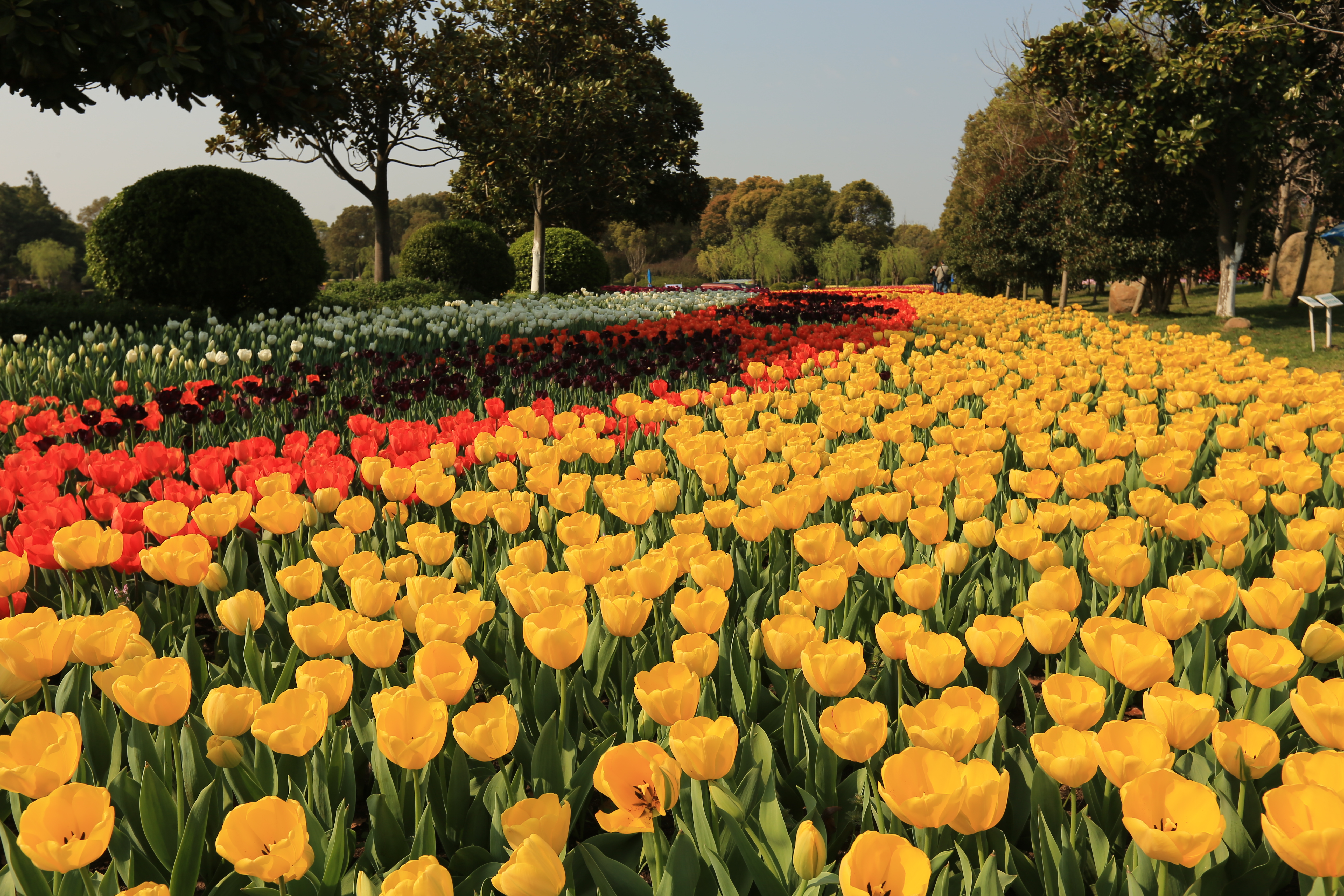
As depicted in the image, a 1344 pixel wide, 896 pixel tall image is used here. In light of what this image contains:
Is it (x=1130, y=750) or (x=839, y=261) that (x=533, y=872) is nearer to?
(x=1130, y=750)

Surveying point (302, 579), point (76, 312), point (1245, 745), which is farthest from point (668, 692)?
point (76, 312)

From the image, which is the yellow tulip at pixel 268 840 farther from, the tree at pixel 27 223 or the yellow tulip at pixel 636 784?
the tree at pixel 27 223

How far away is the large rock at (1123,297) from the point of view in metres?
25.0

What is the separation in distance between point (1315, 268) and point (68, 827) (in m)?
33.8

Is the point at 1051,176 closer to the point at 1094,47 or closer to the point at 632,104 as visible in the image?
the point at 1094,47

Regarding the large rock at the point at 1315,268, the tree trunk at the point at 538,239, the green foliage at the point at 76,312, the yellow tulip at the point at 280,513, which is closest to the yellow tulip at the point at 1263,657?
the yellow tulip at the point at 280,513

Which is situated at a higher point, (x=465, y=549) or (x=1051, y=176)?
(x=1051, y=176)

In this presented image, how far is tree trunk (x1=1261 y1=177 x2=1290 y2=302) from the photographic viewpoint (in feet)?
77.7

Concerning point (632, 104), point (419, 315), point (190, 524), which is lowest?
point (190, 524)

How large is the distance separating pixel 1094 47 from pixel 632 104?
1180 cm

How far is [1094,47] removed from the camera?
17125 mm

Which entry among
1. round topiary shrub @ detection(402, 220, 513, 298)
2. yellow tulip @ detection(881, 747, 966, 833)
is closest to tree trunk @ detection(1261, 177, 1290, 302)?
round topiary shrub @ detection(402, 220, 513, 298)

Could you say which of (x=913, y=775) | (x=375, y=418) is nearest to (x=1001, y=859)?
(x=913, y=775)

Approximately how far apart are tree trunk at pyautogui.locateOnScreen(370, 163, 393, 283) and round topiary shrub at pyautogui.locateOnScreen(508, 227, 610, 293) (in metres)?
5.27
